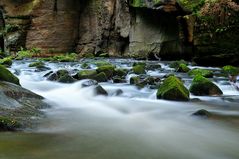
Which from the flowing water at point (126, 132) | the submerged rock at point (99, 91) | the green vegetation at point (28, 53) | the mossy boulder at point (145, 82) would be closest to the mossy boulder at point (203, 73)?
the mossy boulder at point (145, 82)

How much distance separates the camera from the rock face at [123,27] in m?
12.6

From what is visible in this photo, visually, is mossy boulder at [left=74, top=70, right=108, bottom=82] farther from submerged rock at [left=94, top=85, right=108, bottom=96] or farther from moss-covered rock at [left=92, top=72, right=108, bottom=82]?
submerged rock at [left=94, top=85, right=108, bottom=96]

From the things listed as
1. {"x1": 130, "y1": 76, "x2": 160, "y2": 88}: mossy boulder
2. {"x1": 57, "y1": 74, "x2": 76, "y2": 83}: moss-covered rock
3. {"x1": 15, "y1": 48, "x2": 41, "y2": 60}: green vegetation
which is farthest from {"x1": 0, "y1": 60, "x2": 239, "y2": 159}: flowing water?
{"x1": 15, "y1": 48, "x2": 41, "y2": 60}: green vegetation

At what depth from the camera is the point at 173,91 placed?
6566mm

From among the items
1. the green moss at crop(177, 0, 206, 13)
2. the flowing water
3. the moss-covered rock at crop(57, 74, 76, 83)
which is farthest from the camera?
the green moss at crop(177, 0, 206, 13)

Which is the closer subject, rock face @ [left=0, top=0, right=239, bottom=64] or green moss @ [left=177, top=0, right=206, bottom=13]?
rock face @ [left=0, top=0, right=239, bottom=64]

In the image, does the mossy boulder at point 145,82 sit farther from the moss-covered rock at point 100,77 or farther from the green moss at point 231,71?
the green moss at point 231,71

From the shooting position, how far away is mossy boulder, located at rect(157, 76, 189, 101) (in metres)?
6.46

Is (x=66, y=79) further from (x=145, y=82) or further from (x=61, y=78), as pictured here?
(x=145, y=82)

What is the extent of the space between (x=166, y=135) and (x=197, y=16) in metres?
10.6

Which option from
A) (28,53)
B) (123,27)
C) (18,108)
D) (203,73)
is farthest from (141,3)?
(18,108)

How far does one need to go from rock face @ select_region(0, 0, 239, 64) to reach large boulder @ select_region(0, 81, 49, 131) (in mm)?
8671

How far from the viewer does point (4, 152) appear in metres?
3.04

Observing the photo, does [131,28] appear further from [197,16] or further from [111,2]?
[197,16]
